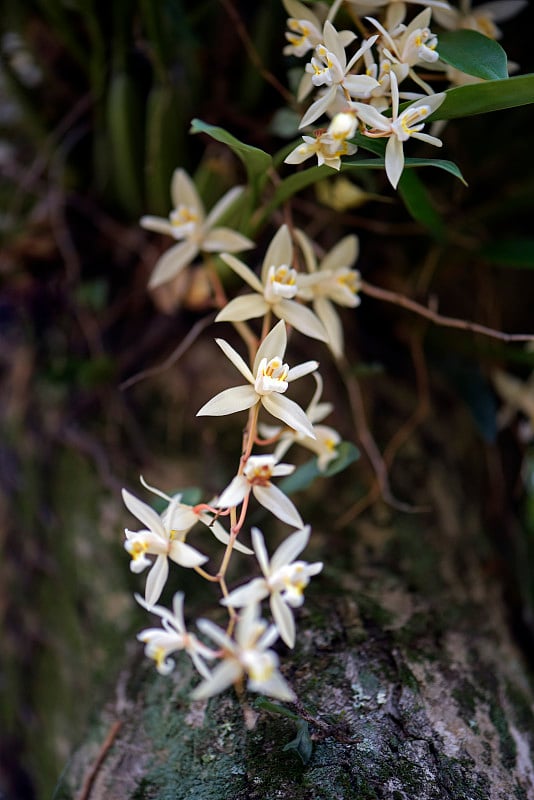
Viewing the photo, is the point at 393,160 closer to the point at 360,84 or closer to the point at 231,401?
the point at 360,84

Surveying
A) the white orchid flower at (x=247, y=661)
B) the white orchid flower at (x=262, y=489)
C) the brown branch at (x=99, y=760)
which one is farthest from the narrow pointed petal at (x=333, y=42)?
the brown branch at (x=99, y=760)

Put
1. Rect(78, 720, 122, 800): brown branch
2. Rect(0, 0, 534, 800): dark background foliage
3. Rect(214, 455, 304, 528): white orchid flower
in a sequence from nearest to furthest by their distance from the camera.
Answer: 1. Rect(214, 455, 304, 528): white orchid flower
2. Rect(78, 720, 122, 800): brown branch
3. Rect(0, 0, 534, 800): dark background foliage

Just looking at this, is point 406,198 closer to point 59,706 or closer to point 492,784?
point 492,784

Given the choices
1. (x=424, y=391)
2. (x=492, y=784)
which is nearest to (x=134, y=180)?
(x=424, y=391)

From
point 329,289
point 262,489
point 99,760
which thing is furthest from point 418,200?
point 99,760

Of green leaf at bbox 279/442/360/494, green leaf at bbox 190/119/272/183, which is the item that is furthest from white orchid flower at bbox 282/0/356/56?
green leaf at bbox 279/442/360/494

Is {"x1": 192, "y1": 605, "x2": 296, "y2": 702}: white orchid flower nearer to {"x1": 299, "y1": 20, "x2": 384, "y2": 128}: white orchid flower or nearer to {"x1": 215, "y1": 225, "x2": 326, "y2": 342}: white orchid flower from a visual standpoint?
{"x1": 215, "y1": 225, "x2": 326, "y2": 342}: white orchid flower
